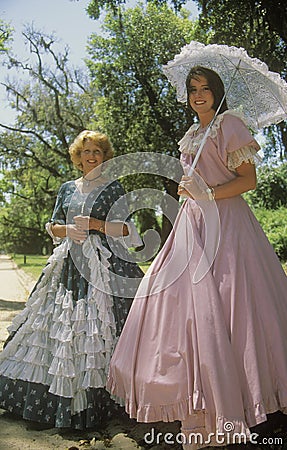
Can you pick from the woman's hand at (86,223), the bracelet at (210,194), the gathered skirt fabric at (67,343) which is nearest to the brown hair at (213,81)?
the bracelet at (210,194)

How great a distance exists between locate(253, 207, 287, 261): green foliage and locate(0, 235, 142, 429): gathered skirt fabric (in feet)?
42.0

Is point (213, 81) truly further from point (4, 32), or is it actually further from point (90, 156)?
point (4, 32)

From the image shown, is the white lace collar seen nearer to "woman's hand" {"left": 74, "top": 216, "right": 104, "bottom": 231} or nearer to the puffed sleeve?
the puffed sleeve

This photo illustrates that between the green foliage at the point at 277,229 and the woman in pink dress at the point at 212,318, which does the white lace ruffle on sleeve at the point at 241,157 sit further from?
the green foliage at the point at 277,229

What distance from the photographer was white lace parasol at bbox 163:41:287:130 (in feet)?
8.91

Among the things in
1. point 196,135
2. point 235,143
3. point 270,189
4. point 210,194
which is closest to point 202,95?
point 196,135

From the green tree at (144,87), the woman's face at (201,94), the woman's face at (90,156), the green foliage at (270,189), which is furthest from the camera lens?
the green foliage at (270,189)

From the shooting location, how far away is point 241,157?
2520 millimetres

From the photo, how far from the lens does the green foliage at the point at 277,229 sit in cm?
1559

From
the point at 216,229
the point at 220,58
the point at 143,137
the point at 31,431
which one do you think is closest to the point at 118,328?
the point at 31,431

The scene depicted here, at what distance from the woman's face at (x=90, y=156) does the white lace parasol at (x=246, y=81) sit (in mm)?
754

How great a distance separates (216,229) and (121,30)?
16.3 m

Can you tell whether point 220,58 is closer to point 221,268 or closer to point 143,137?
point 221,268

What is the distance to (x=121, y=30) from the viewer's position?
1738 cm
